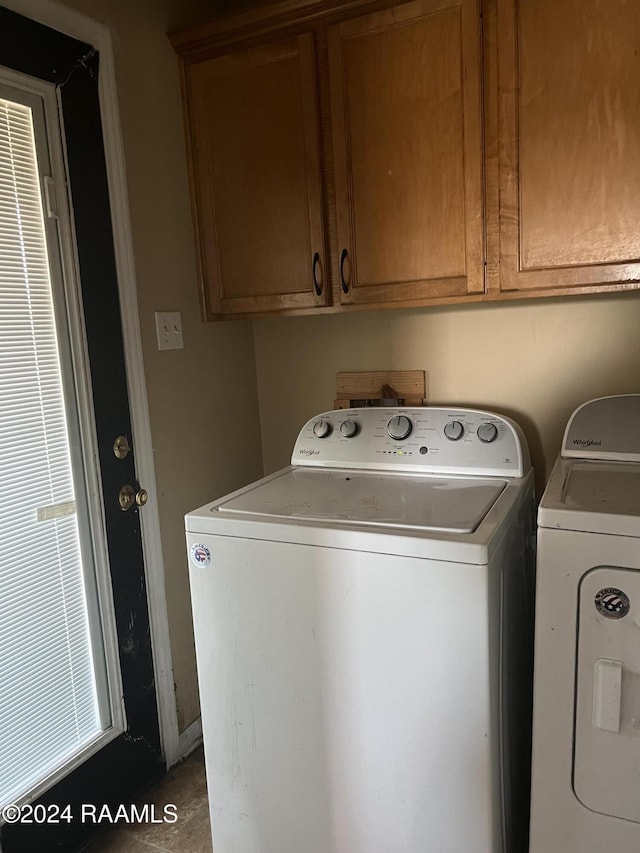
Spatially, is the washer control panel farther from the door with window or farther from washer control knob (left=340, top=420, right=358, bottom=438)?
the door with window

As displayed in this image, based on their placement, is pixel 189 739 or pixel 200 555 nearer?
pixel 200 555

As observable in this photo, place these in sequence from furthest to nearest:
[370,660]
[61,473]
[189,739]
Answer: [189,739] → [61,473] → [370,660]

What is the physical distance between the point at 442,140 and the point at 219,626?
128 centimetres

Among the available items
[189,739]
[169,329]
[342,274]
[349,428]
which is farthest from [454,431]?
[189,739]

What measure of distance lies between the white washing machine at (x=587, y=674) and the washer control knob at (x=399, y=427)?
537mm

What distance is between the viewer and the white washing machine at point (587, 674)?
1104 mm

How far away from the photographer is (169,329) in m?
1.86

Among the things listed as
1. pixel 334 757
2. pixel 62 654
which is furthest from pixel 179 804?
pixel 334 757

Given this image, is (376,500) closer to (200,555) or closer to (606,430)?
(200,555)

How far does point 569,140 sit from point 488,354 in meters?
0.62

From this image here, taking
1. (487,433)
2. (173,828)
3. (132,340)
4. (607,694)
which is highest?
(132,340)

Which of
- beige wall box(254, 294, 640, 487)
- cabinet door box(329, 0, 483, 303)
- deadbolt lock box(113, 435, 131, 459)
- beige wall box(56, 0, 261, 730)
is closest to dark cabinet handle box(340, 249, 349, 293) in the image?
cabinet door box(329, 0, 483, 303)

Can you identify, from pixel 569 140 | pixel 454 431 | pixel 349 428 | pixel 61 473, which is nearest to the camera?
pixel 569 140

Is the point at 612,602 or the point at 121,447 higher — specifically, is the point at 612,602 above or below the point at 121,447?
below
